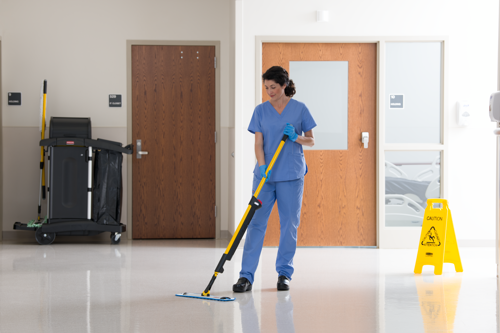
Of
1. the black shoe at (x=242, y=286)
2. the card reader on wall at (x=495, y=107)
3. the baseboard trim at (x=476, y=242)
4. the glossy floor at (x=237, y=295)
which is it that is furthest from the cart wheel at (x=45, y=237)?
the card reader on wall at (x=495, y=107)

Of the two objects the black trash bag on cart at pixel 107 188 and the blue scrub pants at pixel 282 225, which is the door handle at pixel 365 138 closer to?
the blue scrub pants at pixel 282 225

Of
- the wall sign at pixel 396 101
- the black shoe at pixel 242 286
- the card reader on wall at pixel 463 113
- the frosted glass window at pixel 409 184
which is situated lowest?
the black shoe at pixel 242 286

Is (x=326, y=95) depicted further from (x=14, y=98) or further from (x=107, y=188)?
(x=14, y=98)

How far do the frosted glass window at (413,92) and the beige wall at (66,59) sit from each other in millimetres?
1629

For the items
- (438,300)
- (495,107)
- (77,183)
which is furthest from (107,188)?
(495,107)

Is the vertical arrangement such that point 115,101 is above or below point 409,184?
above

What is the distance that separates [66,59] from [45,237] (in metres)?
1.73

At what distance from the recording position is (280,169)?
294cm

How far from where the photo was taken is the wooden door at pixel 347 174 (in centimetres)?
445

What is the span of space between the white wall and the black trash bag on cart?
115 cm

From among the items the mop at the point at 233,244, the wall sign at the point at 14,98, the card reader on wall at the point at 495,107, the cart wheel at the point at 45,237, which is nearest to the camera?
the card reader on wall at the point at 495,107

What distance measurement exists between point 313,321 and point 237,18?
2.90 meters

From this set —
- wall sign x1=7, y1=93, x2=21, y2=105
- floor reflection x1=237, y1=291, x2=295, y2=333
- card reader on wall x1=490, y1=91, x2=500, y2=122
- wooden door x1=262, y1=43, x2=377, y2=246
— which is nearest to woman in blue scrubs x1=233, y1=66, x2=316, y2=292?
floor reflection x1=237, y1=291, x2=295, y2=333

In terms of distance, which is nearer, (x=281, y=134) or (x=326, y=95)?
(x=281, y=134)
